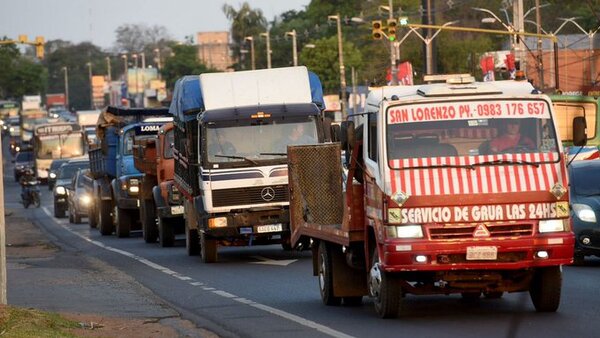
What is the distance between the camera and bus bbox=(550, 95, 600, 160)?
33.7 meters

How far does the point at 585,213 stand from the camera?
22469mm

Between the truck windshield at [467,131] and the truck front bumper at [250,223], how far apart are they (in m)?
10.1

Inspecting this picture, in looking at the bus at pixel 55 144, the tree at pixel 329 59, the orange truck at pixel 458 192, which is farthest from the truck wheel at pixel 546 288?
the tree at pixel 329 59

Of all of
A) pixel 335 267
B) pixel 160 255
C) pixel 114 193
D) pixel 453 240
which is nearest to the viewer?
pixel 453 240

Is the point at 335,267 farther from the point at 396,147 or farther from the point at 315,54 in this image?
the point at 315,54

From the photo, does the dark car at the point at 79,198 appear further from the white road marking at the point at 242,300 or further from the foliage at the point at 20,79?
the foliage at the point at 20,79

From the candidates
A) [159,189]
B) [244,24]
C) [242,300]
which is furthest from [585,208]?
[244,24]

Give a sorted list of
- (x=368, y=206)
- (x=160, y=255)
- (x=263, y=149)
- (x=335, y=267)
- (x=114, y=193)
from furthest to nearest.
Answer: (x=114, y=193), (x=160, y=255), (x=263, y=149), (x=335, y=267), (x=368, y=206)

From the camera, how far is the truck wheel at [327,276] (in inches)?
678

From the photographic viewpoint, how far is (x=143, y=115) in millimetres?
39125

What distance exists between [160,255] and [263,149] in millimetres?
5106

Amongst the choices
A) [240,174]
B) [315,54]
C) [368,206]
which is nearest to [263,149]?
[240,174]

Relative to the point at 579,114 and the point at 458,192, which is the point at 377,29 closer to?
the point at 579,114

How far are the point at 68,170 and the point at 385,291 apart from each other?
43.9 meters
